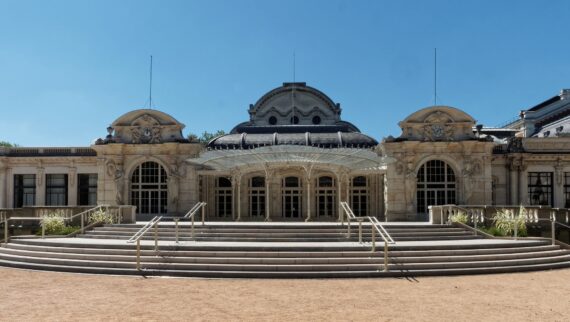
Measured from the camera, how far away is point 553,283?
48.3 ft

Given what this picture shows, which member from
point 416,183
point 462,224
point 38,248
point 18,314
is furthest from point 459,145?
point 18,314

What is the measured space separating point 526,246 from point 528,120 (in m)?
40.7

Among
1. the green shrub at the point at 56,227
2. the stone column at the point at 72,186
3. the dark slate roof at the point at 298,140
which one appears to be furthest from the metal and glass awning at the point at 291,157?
the stone column at the point at 72,186

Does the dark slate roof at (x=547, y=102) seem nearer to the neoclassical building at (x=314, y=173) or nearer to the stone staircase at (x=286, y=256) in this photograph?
the neoclassical building at (x=314, y=173)

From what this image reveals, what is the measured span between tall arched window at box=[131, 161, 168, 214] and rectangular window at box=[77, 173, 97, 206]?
677 cm

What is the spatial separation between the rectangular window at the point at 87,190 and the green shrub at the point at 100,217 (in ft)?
48.6

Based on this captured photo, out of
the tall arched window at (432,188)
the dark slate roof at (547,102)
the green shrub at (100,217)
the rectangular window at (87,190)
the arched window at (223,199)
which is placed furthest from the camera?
the dark slate roof at (547,102)

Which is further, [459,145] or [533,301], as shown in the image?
[459,145]

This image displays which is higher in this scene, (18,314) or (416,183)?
(416,183)

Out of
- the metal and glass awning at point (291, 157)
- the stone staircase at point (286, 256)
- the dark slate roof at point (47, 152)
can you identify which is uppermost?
the dark slate roof at point (47, 152)

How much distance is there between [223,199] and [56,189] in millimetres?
13920

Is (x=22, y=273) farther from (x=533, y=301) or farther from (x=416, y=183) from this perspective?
(x=416, y=183)

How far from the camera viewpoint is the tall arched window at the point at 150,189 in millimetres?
33156

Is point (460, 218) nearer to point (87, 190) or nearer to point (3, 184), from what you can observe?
point (87, 190)
